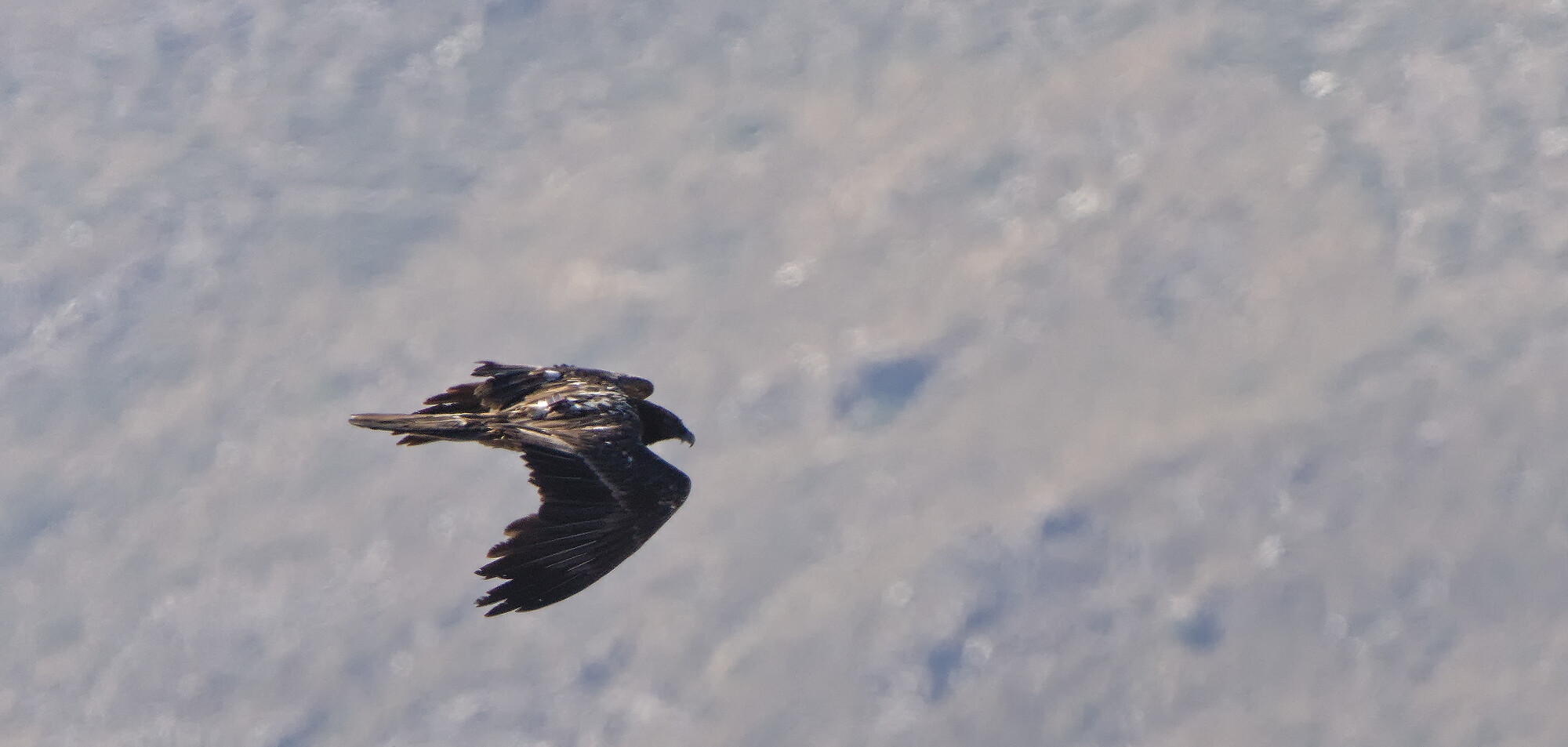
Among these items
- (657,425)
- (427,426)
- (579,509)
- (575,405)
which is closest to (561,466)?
(579,509)

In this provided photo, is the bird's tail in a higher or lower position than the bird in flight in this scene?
higher

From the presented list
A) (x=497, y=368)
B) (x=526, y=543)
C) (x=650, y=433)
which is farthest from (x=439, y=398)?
(x=526, y=543)

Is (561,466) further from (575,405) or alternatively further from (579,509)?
(575,405)

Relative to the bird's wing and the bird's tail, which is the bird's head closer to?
the bird's wing

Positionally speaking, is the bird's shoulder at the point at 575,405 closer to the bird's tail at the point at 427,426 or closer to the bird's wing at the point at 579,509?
the bird's wing at the point at 579,509

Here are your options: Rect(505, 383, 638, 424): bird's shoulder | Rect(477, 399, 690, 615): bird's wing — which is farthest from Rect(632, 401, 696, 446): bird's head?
Rect(477, 399, 690, 615): bird's wing

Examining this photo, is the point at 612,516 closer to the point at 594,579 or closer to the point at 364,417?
the point at 594,579
